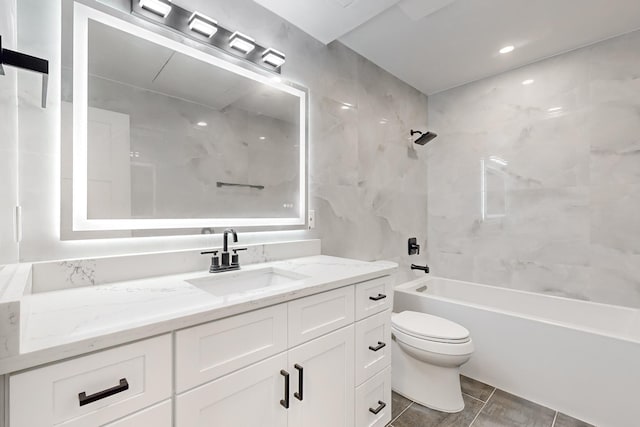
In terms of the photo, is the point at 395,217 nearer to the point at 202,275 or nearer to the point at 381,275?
the point at 381,275

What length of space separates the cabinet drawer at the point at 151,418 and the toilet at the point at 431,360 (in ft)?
4.67

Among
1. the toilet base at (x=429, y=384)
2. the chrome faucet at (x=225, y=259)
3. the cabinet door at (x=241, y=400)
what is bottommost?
the toilet base at (x=429, y=384)

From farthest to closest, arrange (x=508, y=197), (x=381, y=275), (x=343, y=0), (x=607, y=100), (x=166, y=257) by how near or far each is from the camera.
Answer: (x=508, y=197) → (x=607, y=100) → (x=343, y=0) → (x=381, y=275) → (x=166, y=257)

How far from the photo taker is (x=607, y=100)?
2.09 m

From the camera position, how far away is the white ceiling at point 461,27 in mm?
1719

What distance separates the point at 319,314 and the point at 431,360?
3.26 feet

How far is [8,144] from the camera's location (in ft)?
2.82

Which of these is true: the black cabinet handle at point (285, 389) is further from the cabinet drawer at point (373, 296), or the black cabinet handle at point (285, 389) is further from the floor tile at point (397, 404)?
the floor tile at point (397, 404)

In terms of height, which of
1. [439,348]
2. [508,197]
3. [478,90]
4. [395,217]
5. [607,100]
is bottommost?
[439,348]

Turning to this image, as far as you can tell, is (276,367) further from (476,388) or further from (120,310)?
(476,388)

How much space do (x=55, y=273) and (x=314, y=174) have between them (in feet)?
4.52

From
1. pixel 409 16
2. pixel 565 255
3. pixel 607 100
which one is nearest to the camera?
pixel 409 16

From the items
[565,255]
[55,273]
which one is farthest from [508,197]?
[55,273]

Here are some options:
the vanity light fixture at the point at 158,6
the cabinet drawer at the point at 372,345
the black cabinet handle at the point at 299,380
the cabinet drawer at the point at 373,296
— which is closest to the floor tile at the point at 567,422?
the cabinet drawer at the point at 372,345
